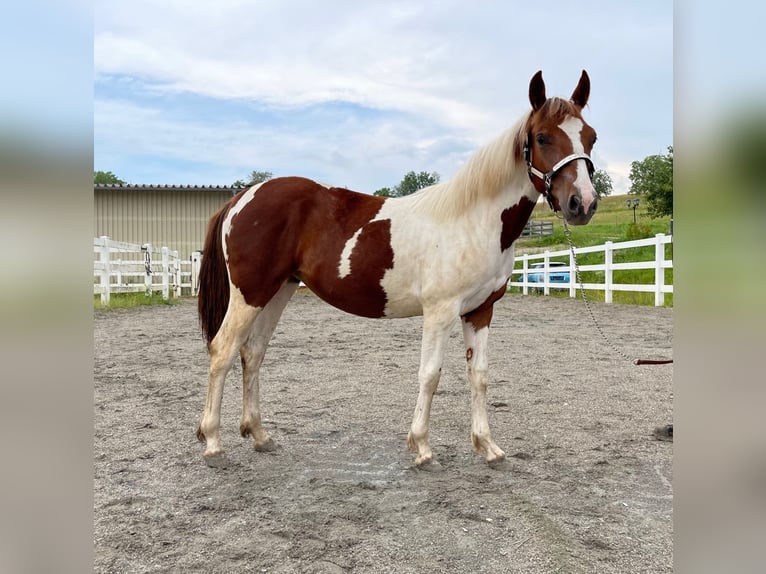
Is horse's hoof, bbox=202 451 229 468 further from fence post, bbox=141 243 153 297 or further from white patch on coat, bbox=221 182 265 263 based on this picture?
fence post, bbox=141 243 153 297

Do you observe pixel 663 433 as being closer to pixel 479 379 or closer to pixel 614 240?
pixel 479 379

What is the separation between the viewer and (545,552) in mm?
1993

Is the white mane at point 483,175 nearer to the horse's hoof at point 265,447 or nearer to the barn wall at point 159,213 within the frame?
the horse's hoof at point 265,447

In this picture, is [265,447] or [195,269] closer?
[265,447]

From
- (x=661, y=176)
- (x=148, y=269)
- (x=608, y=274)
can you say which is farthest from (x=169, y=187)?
(x=661, y=176)

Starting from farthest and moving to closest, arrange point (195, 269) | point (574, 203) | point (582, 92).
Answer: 1. point (195, 269)
2. point (582, 92)
3. point (574, 203)

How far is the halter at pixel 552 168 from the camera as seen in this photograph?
2515 mm

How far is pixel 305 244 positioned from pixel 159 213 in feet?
61.1

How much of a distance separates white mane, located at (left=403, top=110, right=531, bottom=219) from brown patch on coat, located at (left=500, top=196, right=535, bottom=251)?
0.43 ft

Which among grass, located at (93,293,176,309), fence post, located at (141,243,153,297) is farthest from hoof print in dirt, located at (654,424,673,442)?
fence post, located at (141,243,153,297)

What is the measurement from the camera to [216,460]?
9.69 ft
